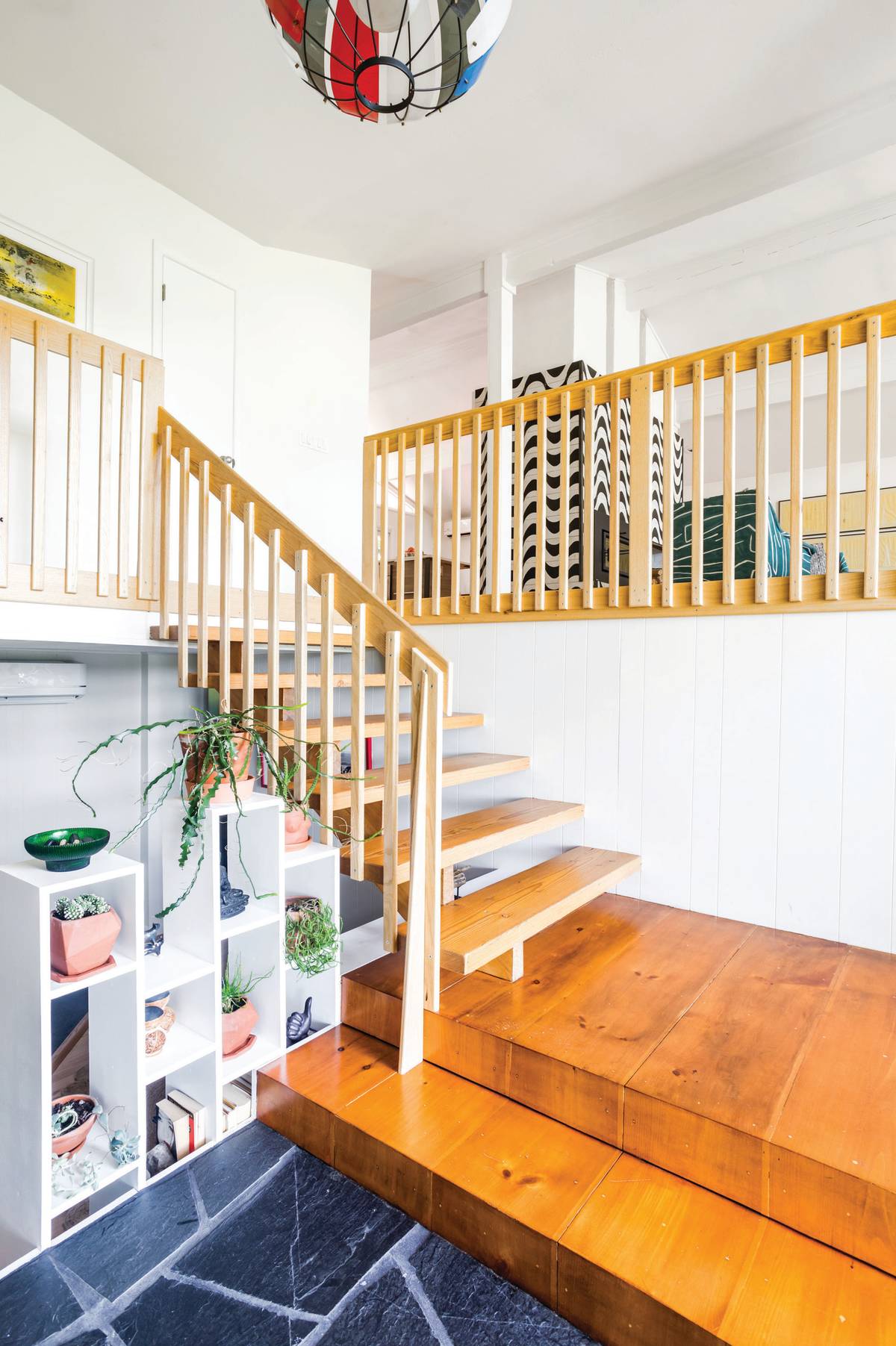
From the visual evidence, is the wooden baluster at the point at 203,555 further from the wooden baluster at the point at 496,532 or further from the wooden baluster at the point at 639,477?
the wooden baluster at the point at 639,477

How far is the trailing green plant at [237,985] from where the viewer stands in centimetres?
202

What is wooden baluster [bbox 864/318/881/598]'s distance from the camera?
220 centimetres

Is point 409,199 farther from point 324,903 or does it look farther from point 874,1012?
point 874,1012

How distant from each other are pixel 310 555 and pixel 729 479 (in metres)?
1.45

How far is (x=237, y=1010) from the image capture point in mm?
1995

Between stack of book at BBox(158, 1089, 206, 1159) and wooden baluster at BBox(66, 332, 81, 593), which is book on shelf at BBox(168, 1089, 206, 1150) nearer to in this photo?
stack of book at BBox(158, 1089, 206, 1159)

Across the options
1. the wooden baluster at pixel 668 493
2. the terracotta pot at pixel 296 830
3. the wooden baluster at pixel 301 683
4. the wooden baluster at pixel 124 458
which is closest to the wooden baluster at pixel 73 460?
the wooden baluster at pixel 124 458

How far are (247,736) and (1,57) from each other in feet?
9.40


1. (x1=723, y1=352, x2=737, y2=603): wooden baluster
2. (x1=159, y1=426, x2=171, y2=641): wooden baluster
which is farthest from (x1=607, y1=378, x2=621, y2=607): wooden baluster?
(x1=159, y1=426, x2=171, y2=641): wooden baluster

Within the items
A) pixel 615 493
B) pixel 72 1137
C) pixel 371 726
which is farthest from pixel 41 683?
pixel 615 493

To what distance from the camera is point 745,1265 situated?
4.20 ft

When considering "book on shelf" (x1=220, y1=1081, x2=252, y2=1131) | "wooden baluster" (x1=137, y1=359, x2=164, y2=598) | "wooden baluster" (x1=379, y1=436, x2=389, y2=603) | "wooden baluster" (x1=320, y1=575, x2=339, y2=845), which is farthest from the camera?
"wooden baluster" (x1=379, y1=436, x2=389, y2=603)

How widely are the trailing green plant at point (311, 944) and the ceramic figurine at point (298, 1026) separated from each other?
0.13 metres

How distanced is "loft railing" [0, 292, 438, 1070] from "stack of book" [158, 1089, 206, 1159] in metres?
0.55
